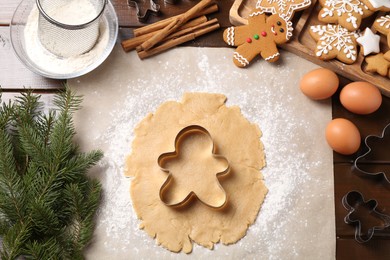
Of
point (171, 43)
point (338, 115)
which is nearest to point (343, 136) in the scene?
point (338, 115)

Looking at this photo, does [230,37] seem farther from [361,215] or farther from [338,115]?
[361,215]

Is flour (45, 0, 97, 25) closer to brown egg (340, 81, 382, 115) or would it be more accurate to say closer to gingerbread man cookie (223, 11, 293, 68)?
gingerbread man cookie (223, 11, 293, 68)

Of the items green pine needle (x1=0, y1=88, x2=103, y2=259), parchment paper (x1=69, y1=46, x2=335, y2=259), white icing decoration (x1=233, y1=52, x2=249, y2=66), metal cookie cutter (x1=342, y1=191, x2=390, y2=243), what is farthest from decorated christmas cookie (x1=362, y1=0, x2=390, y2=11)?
green pine needle (x1=0, y1=88, x2=103, y2=259)

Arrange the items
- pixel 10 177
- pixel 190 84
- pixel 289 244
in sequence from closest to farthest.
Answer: pixel 10 177 → pixel 289 244 → pixel 190 84

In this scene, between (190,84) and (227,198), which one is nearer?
(227,198)

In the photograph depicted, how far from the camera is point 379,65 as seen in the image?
4.98ft

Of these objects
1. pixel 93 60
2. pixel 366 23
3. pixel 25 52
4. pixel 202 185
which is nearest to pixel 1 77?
pixel 25 52

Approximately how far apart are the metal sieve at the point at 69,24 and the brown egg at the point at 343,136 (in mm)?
683

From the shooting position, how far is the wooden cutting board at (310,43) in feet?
5.04

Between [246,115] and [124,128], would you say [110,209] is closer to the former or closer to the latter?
[124,128]

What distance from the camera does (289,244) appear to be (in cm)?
145

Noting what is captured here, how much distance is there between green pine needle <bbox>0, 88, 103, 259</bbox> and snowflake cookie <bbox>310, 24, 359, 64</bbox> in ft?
2.19

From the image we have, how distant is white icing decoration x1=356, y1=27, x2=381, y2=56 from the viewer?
1521mm

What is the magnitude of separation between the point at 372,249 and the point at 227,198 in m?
0.40
